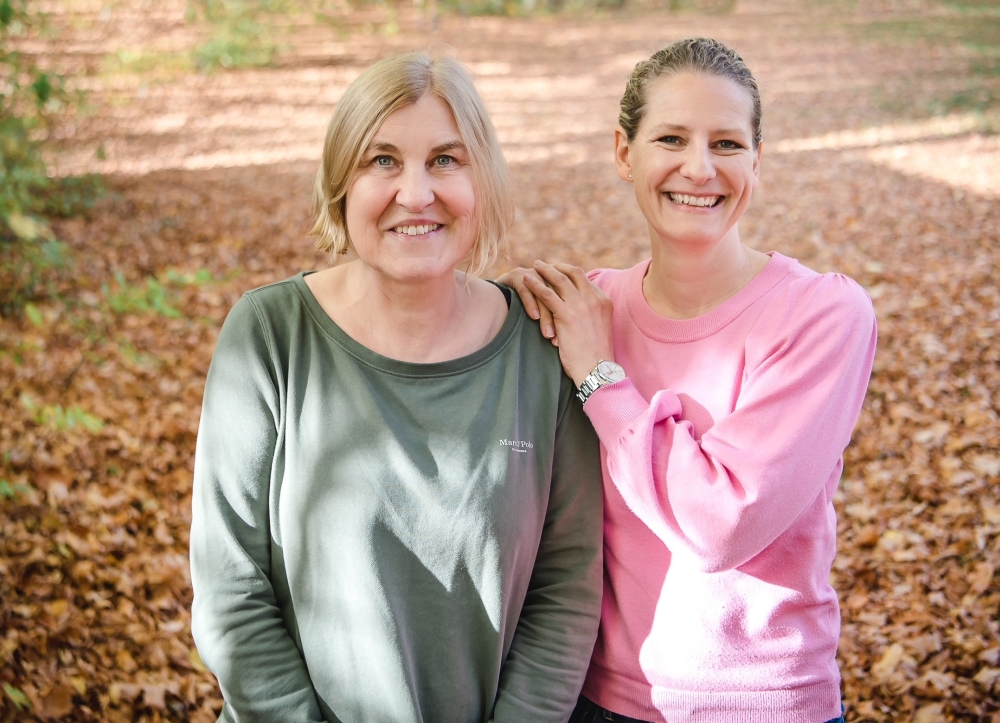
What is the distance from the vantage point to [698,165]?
2.13 meters

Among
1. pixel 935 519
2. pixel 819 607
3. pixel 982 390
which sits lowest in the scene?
pixel 935 519

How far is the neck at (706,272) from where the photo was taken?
2.23m

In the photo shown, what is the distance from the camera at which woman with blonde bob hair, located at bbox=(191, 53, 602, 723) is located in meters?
1.94

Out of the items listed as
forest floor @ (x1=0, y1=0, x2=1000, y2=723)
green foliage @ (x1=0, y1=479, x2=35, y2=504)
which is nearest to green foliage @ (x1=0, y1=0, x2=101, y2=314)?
forest floor @ (x1=0, y1=0, x2=1000, y2=723)

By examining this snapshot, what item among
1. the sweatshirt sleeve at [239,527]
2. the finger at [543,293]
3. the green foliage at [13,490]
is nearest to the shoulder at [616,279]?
the finger at [543,293]

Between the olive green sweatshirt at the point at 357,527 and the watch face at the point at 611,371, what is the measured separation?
0.22m

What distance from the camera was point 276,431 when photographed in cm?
197

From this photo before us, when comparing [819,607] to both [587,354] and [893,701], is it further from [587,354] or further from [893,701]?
[893,701]

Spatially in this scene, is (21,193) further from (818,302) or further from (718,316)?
(818,302)

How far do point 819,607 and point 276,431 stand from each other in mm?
1415

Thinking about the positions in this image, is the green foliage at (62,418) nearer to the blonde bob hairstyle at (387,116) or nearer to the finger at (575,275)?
the blonde bob hairstyle at (387,116)

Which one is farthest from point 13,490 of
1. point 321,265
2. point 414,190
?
point 321,265

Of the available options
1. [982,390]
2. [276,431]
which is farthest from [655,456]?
[982,390]

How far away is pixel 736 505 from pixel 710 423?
309mm
